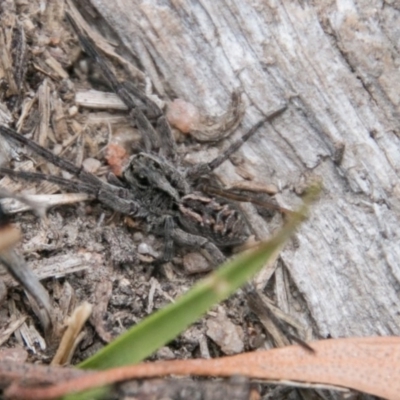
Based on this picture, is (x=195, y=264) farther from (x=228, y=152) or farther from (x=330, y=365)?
(x=330, y=365)

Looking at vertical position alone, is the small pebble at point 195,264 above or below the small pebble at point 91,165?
below

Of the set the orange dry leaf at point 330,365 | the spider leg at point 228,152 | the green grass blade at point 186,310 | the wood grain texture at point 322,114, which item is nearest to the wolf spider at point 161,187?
the spider leg at point 228,152

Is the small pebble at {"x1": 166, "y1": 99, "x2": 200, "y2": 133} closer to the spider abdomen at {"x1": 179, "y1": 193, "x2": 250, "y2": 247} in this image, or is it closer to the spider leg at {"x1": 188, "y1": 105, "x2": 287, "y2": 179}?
the spider leg at {"x1": 188, "y1": 105, "x2": 287, "y2": 179}

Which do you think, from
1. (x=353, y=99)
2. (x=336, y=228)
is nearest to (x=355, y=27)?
(x=353, y=99)

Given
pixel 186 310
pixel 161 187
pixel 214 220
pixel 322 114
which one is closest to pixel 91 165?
pixel 161 187

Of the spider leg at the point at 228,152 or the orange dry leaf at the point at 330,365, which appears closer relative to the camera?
the orange dry leaf at the point at 330,365

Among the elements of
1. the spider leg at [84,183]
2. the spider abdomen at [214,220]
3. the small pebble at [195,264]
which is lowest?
the small pebble at [195,264]

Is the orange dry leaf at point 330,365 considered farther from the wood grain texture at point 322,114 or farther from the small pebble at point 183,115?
the small pebble at point 183,115

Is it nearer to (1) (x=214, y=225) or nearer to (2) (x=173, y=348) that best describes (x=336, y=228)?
(1) (x=214, y=225)
